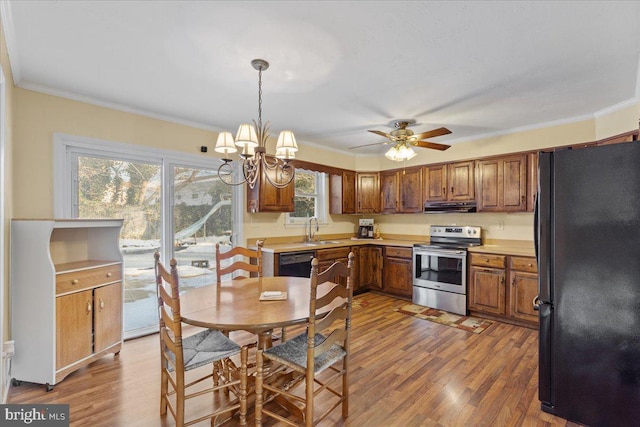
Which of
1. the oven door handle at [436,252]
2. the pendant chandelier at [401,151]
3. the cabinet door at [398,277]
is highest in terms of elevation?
the pendant chandelier at [401,151]

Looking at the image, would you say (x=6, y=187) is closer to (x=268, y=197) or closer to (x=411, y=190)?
(x=268, y=197)

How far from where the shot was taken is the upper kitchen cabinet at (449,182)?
452cm

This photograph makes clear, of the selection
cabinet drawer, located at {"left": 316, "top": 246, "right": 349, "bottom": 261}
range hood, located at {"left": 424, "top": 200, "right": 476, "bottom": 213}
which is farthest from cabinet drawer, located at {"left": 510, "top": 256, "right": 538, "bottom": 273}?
cabinet drawer, located at {"left": 316, "top": 246, "right": 349, "bottom": 261}

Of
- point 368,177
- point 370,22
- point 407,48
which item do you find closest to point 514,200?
point 368,177

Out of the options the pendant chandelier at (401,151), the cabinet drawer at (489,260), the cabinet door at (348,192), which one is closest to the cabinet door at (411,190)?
the cabinet door at (348,192)

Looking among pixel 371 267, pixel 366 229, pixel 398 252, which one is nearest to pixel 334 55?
pixel 398 252

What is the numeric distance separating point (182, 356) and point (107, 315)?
5.07ft

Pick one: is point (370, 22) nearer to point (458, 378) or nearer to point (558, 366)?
point (558, 366)

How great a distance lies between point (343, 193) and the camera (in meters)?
5.42

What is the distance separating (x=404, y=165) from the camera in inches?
209

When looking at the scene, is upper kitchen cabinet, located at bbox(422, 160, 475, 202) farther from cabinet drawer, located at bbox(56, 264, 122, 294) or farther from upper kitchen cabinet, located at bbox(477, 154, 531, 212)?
cabinet drawer, located at bbox(56, 264, 122, 294)

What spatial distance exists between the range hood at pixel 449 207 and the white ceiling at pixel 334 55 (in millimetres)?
1378

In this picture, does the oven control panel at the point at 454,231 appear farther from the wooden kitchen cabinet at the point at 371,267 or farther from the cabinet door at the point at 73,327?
the cabinet door at the point at 73,327

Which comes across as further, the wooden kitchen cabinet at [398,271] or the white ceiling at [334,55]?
the wooden kitchen cabinet at [398,271]
